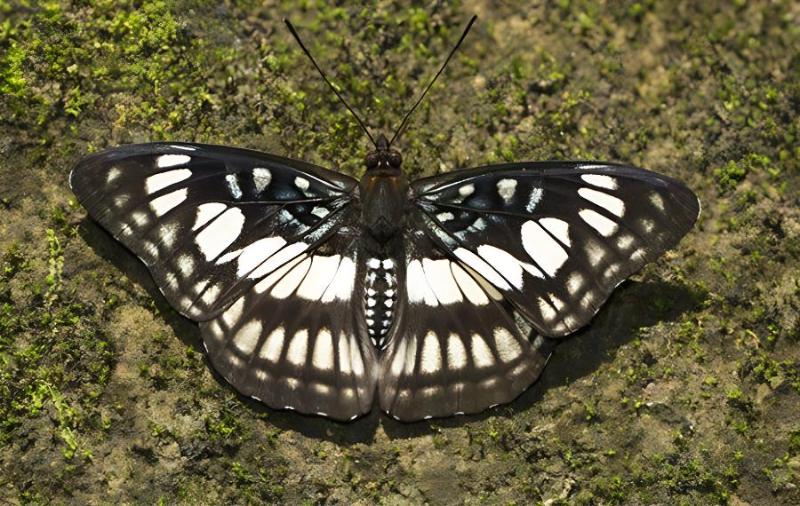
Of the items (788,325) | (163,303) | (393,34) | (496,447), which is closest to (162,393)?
(163,303)

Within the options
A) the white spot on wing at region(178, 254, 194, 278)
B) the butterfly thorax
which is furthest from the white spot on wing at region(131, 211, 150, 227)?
the butterfly thorax

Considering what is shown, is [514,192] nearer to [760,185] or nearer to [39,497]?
[760,185]

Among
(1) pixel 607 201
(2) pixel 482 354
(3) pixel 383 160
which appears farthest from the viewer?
(3) pixel 383 160

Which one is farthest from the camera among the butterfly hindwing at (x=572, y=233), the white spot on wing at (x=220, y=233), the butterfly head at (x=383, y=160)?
the butterfly head at (x=383, y=160)

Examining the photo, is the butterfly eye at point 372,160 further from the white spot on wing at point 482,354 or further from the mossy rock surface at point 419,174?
the white spot on wing at point 482,354

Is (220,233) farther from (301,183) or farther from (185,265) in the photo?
(301,183)

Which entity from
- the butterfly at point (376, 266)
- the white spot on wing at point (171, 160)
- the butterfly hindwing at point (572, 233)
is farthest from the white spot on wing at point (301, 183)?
the butterfly hindwing at point (572, 233)

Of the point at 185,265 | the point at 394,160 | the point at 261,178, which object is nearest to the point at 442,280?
the point at 394,160
